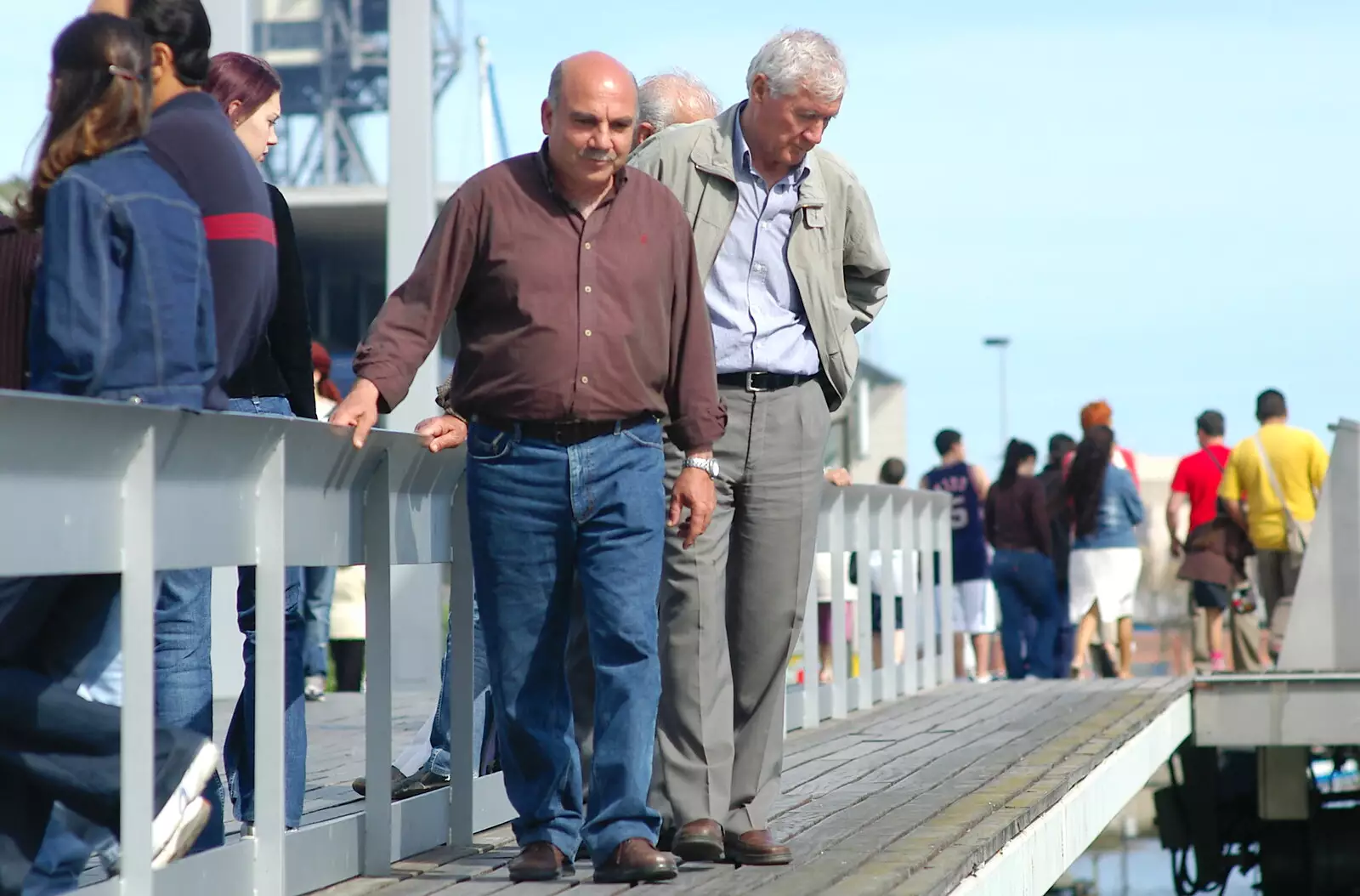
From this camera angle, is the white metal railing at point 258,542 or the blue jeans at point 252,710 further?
the blue jeans at point 252,710

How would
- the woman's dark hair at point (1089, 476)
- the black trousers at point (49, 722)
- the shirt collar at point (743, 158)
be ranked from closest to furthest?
the black trousers at point (49, 722) < the shirt collar at point (743, 158) < the woman's dark hair at point (1089, 476)

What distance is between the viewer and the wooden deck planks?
15.3 ft

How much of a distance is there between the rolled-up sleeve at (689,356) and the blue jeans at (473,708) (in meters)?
0.99

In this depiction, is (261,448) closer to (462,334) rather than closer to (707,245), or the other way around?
(462,334)

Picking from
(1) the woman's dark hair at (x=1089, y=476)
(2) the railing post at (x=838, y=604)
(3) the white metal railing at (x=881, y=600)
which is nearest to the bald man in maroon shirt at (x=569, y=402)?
(3) the white metal railing at (x=881, y=600)

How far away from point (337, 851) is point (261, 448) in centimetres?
105

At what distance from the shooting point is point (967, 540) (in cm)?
1609

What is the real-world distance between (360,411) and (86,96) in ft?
2.87

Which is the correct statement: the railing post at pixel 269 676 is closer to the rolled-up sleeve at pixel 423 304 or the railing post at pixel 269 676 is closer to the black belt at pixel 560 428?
the rolled-up sleeve at pixel 423 304

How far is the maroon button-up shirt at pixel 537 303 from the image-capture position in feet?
14.8

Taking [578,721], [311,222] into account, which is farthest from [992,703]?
[311,222]

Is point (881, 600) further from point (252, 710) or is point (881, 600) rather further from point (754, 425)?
point (252, 710)

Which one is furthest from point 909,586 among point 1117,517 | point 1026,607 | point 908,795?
point 908,795

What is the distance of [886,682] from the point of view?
12.1 m
